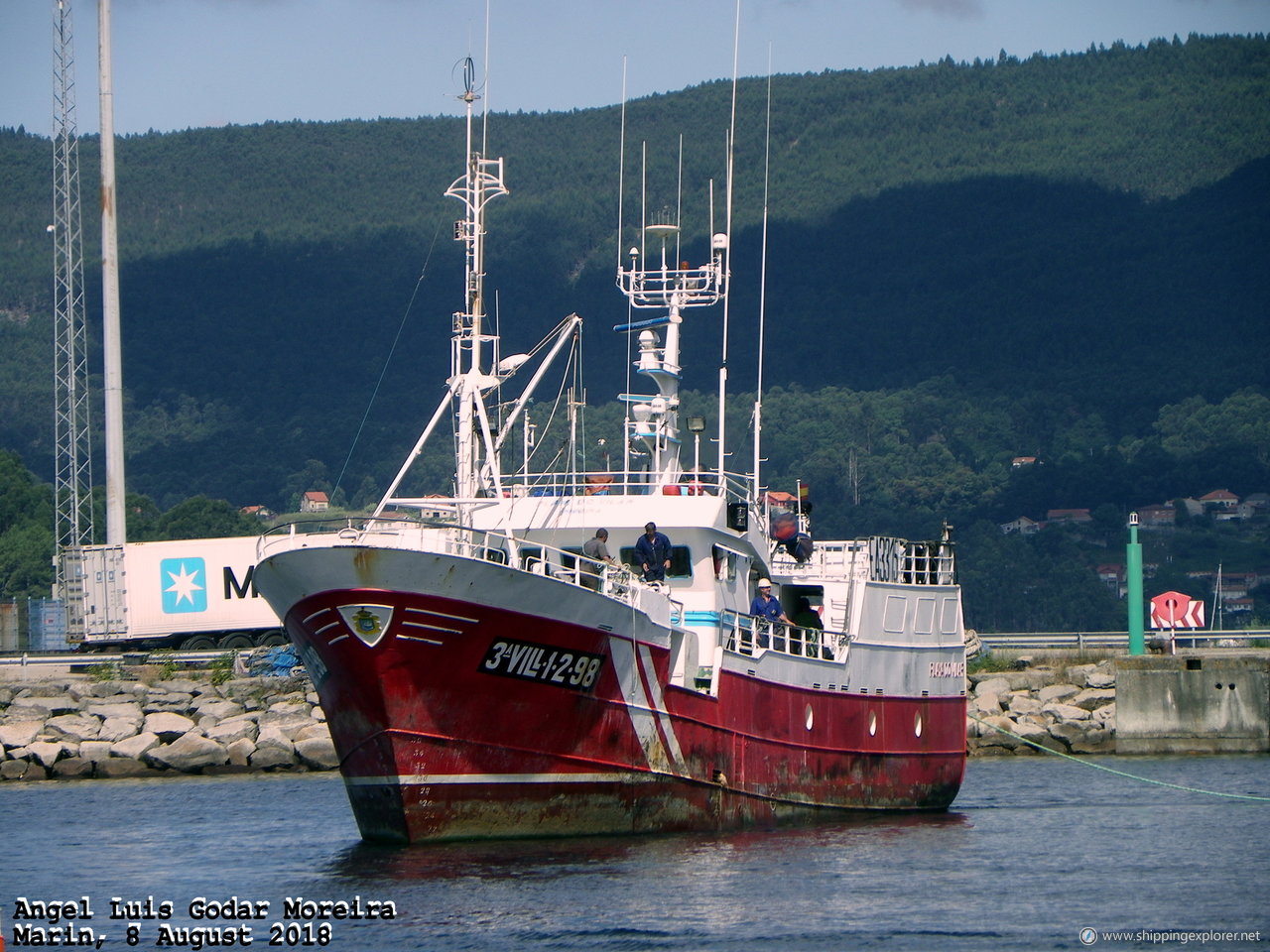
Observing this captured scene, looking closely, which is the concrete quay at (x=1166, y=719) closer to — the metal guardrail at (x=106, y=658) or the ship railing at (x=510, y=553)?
the ship railing at (x=510, y=553)

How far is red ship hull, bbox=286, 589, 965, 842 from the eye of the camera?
26.4 meters

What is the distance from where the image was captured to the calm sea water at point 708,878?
2272 centimetres

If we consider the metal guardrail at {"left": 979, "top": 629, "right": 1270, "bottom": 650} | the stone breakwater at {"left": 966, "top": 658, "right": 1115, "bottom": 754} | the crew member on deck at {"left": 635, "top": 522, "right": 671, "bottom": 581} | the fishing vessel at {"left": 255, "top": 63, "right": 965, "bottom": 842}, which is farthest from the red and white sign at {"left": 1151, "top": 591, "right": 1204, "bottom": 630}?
the crew member on deck at {"left": 635, "top": 522, "right": 671, "bottom": 581}

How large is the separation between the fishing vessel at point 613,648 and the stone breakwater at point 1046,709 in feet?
37.8

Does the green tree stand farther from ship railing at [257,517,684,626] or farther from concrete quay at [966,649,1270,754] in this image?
ship railing at [257,517,684,626]

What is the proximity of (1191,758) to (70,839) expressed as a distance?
26078 millimetres

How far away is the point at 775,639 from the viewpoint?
31.2m

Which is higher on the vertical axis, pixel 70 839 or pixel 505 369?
pixel 505 369

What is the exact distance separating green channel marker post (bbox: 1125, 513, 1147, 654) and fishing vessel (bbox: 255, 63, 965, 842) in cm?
1451

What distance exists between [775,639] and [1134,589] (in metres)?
21.4

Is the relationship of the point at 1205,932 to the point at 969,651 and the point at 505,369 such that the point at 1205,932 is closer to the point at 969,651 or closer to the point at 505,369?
the point at 505,369

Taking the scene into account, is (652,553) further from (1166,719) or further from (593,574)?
(1166,719)

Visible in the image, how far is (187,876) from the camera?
27062 millimetres

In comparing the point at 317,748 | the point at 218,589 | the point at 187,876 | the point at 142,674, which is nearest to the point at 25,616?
the point at 218,589
